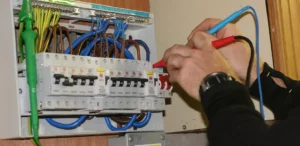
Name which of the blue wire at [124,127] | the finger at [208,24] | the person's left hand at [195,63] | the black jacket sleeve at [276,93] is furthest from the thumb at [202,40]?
the blue wire at [124,127]

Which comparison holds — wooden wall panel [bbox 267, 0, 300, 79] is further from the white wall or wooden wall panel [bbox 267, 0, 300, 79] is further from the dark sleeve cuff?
the dark sleeve cuff

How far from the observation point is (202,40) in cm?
118

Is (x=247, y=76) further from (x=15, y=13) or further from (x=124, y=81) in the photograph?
(x=15, y=13)

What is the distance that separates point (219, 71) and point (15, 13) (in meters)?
0.55

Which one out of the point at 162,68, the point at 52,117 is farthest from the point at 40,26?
the point at 162,68

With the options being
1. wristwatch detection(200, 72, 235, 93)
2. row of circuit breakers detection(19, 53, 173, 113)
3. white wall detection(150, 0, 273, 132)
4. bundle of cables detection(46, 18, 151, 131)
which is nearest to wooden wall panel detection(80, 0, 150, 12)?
white wall detection(150, 0, 273, 132)

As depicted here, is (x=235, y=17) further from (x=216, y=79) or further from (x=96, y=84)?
(x=96, y=84)

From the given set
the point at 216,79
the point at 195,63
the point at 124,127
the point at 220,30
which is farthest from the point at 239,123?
the point at 124,127

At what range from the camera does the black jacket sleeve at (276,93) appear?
129 centimetres

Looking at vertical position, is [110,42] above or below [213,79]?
above

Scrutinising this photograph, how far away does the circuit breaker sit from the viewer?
119cm

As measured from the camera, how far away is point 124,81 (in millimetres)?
1317

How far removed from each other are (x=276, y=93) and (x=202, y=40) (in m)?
0.29

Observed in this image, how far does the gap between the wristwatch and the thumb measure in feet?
0.41
